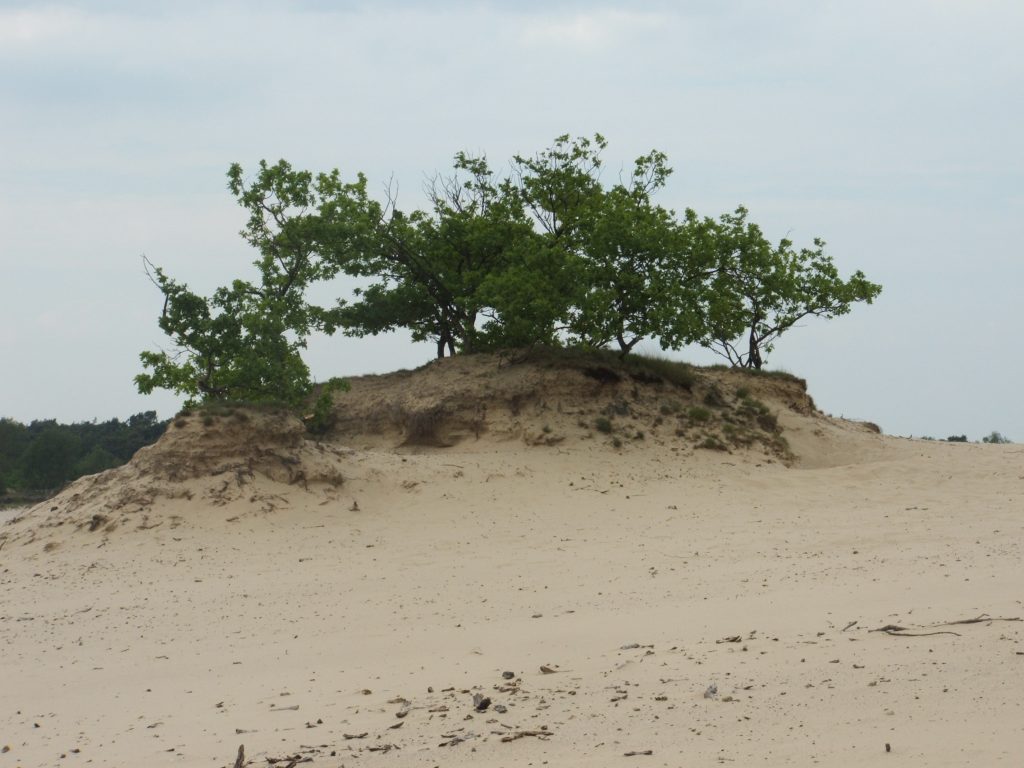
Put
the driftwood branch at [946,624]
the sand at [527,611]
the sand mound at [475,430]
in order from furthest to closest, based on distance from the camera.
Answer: the sand mound at [475,430]
the driftwood branch at [946,624]
the sand at [527,611]

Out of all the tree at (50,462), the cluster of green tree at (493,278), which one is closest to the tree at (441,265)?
the cluster of green tree at (493,278)

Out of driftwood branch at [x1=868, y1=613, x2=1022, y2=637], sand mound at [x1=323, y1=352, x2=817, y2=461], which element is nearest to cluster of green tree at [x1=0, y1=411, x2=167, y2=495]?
sand mound at [x1=323, y1=352, x2=817, y2=461]

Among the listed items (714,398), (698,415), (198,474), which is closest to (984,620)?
(198,474)

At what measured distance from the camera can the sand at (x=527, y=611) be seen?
609 centimetres

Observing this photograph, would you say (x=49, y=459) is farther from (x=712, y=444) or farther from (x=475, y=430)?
(x=712, y=444)

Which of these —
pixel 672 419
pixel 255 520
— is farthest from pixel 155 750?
pixel 672 419

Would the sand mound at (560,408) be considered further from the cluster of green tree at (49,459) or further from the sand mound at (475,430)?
the cluster of green tree at (49,459)

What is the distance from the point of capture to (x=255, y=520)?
1422cm

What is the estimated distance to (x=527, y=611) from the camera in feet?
32.6

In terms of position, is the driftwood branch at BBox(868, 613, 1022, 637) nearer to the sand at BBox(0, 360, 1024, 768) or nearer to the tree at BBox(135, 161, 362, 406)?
the sand at BBox(0, 360, 1024, 768)

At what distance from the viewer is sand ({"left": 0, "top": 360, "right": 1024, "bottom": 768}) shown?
6094mm

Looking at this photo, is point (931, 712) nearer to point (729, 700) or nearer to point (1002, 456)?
point (729, 700)

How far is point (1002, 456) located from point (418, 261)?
11159mm

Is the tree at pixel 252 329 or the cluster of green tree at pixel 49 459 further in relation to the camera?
the cluster of green tree at pixel 49 459
